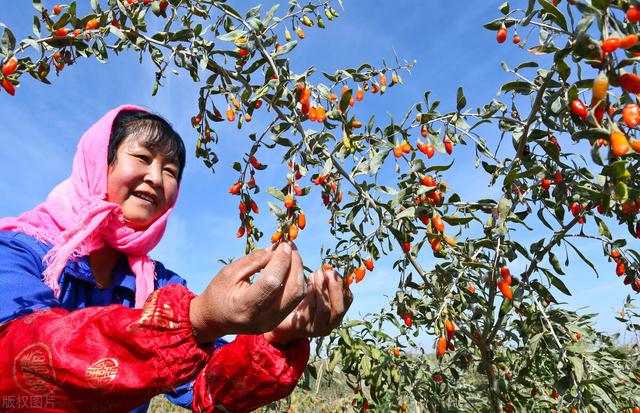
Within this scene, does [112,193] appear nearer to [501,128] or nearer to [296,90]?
[296,90]

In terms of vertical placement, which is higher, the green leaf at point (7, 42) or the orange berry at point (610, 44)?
the green leaf at point (7, 42)

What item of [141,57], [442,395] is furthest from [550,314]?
[141,57]

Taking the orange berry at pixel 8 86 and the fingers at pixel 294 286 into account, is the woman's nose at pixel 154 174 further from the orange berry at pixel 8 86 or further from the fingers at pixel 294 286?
the fingers at pixel 294 286

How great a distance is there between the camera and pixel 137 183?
2023 mm

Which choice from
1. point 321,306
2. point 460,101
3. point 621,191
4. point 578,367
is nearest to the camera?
point 621,191

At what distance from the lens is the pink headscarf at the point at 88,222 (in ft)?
5.82

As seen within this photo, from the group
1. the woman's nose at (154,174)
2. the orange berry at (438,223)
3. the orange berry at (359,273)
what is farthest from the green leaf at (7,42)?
the orange berry at (438,223)

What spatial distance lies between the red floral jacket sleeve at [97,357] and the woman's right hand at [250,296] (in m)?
0.07

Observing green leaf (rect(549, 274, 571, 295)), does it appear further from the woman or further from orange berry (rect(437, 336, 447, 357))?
the woman

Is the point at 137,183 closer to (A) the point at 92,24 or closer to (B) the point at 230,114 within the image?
(B) the point at 230,114

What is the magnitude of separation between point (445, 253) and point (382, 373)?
123cm

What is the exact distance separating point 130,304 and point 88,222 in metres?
0.48

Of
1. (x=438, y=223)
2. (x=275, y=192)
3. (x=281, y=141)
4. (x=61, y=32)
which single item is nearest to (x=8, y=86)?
(x=61, y=32)

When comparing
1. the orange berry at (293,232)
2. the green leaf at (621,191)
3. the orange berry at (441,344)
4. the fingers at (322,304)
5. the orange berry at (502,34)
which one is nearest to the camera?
the green leaf at (621,191)
